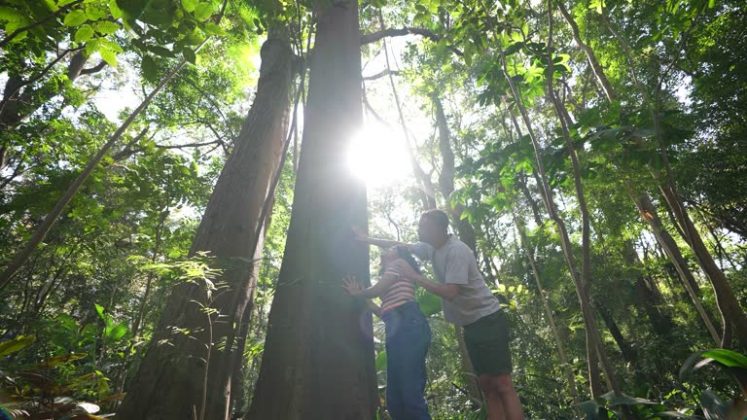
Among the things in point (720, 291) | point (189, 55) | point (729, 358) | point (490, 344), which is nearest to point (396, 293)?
point (490, 344)

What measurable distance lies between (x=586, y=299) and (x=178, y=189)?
167 inches

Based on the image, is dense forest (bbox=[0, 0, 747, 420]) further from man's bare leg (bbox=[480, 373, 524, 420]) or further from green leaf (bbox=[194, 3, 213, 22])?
man's bare leg (bbox=[480, 373, 524, 420])

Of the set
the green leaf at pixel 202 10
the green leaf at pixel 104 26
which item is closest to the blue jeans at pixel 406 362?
the green leaf at pixel 202 10

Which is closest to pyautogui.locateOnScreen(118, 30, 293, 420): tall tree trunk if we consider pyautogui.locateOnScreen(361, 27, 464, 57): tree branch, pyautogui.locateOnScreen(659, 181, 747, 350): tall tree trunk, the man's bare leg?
pyautogui.locateOnScreen(361, 27, 464, 57): tree branch

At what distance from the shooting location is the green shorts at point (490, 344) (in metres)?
2.32

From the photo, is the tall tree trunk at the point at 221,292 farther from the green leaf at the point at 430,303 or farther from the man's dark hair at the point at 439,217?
the green leaf at the point at 430,303

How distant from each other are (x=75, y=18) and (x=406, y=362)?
213 centimetres

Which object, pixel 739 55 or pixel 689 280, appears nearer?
pixel 689 280

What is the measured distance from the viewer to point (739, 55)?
17.0 feet

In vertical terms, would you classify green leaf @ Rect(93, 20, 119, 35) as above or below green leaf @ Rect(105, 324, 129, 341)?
above

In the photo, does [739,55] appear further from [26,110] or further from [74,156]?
[26,110]

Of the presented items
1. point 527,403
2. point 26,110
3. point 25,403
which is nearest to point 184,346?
point 25,403

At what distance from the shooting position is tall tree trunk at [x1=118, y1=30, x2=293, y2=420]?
177cm

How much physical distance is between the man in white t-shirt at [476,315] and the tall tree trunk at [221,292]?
3.44 ft
